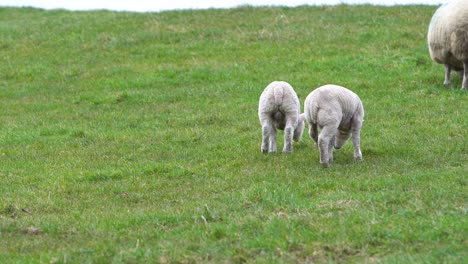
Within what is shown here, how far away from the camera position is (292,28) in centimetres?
2709

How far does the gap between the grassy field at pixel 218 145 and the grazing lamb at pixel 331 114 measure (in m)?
0.32

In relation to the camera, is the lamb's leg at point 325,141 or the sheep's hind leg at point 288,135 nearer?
the lamb's leg at point 325,141

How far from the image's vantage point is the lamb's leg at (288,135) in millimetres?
13148

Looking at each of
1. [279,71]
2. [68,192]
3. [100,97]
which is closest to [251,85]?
[279,71]

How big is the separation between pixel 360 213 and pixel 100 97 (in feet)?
39.9

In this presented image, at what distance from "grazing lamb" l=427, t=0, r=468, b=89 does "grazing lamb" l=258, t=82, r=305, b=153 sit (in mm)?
5725

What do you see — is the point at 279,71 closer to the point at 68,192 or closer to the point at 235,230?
the point at 68,192

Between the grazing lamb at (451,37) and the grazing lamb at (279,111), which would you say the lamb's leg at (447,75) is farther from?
the grazing lamb at (279,111)

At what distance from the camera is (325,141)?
12078mm

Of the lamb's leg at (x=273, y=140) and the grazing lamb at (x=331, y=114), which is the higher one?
the grazing lamb at (x=331, y=114)

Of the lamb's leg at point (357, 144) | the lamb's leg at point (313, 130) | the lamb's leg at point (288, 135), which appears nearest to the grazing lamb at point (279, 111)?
the lamb's leg at point (288, 135)

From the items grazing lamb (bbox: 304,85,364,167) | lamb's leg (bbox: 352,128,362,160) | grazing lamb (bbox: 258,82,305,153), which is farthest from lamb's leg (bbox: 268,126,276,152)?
lamb's leg (bbox: 352,128,362,160)

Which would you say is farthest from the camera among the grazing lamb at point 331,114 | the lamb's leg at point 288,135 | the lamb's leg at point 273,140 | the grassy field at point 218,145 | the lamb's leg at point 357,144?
the lamb's leg at point 273,140

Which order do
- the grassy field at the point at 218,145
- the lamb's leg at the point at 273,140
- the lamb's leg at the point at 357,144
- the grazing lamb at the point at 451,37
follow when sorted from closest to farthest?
the grassy field at the point at 218,145
the lamb's leg at the point at 357,144
the lamb's leg at the point at 273,140
the grazing lamb at the point at 451,37
